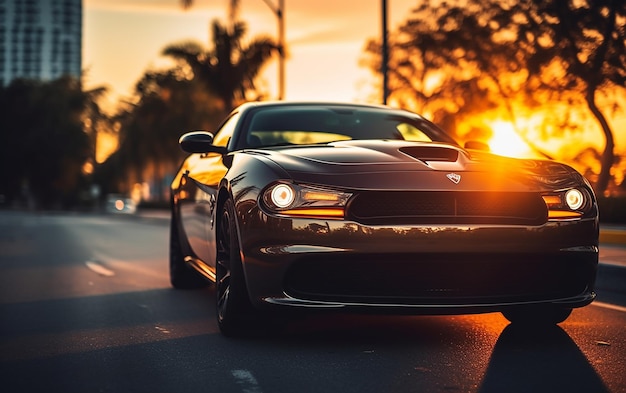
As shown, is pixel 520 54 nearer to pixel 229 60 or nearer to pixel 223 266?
pixel 229 60

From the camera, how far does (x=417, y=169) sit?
190 inches

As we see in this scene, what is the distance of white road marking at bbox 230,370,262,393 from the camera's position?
4.04m

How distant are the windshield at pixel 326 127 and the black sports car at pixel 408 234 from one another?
124cm

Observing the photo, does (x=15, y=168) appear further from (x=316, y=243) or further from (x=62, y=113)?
(x=316, y=243)

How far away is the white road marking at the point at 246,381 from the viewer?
4.04 meters

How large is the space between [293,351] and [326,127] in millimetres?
2074

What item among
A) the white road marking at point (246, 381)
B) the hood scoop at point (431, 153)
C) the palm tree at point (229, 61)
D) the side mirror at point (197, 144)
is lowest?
the white road marking at point (246, 381)

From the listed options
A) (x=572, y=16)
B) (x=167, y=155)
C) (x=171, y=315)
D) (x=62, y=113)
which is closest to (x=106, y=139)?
(x=62, y=113)

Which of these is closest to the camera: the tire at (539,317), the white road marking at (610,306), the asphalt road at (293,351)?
the asphalt road at (293,351)

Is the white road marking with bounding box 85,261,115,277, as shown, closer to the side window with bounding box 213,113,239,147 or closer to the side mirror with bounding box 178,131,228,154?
the side window with bounding box 213,113,239,147

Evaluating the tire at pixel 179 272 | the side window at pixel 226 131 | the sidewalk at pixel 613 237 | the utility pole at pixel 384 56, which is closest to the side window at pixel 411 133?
the side window at pixel 226 131

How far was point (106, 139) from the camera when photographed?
80875mm

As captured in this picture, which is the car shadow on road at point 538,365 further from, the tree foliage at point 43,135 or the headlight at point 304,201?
the tree foliage at point 43,135

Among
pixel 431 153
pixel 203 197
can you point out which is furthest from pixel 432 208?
pixel 203 197
